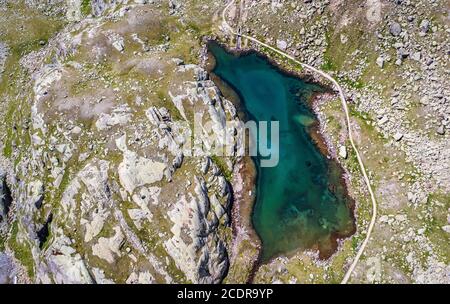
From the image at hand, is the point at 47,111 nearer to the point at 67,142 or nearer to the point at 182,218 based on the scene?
the point at 67,142

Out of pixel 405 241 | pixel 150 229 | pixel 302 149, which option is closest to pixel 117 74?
pixel 150 229

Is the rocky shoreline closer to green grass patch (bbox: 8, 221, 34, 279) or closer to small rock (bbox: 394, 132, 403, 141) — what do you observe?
small rock (bbox: 394, 132, 403, 141)

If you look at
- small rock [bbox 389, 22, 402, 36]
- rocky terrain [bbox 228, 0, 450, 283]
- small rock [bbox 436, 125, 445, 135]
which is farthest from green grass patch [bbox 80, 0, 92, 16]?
small rock [bbox 436, 125, 445, 135]

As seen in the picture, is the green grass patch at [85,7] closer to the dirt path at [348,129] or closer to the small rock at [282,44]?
the dirt path at [348,129]

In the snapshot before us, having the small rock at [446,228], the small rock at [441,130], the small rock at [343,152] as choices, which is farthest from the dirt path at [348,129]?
the small rock at [441,130]

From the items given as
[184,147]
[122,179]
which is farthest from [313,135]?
[122,179]

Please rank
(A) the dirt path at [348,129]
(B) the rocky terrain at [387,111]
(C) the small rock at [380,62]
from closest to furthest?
(B) the rocky terrain at [387,111], (A) the dirt path at [348,129], (C) the small rock at [380,62]

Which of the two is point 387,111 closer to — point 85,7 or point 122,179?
point 122,179
